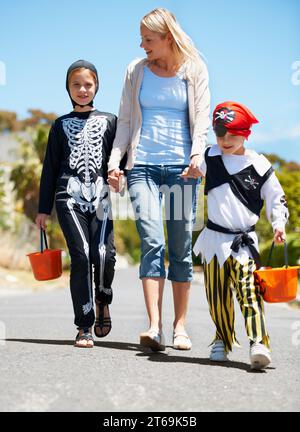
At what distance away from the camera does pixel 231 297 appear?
209 inches

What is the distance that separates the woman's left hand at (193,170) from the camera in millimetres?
5492

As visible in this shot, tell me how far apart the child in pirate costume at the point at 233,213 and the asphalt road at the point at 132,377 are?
0.41 meters

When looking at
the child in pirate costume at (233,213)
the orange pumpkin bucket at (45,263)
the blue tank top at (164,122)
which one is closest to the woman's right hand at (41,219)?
the orange pumpkin bucket at (45,263)

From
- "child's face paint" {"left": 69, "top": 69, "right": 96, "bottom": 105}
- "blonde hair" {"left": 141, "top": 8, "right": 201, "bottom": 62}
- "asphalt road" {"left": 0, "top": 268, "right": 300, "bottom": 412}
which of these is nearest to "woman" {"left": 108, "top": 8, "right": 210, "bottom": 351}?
"blonde hair" {"left": 141, "top": 8, "right": 201, "bottom": 62}

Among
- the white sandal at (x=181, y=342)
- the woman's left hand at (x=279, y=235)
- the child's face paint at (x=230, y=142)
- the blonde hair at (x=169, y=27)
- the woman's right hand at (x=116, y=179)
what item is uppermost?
the blonde hair at (x=169, y=27)

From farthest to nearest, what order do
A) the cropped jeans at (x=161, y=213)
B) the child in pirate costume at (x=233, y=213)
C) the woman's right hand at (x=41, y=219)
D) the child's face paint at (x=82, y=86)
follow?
the woman's right hand at (x=41, y=219)
the child's face paint at (x=82, y=86)
the cropped jeans at (x=161, y=213)
the child in pirate costume at (x=233, y=213)

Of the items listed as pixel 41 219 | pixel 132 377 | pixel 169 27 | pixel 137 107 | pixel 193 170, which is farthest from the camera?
pixel 41 219

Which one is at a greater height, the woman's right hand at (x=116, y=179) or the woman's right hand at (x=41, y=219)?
the woman's right hand at (x=116, y=179)

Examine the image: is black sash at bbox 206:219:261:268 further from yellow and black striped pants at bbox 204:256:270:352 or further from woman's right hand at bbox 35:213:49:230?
woman's right hand at bbox 35:213:49:230

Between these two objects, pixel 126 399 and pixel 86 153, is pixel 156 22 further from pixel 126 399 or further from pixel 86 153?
pixel 126 399

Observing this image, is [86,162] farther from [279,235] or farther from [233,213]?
[279,235]

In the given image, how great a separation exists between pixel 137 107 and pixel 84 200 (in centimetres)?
78

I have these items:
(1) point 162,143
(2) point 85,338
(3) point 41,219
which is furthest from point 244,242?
(3) point 41,219

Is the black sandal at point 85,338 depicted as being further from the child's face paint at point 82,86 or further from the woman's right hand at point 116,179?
the child's face paint at point 82,86
